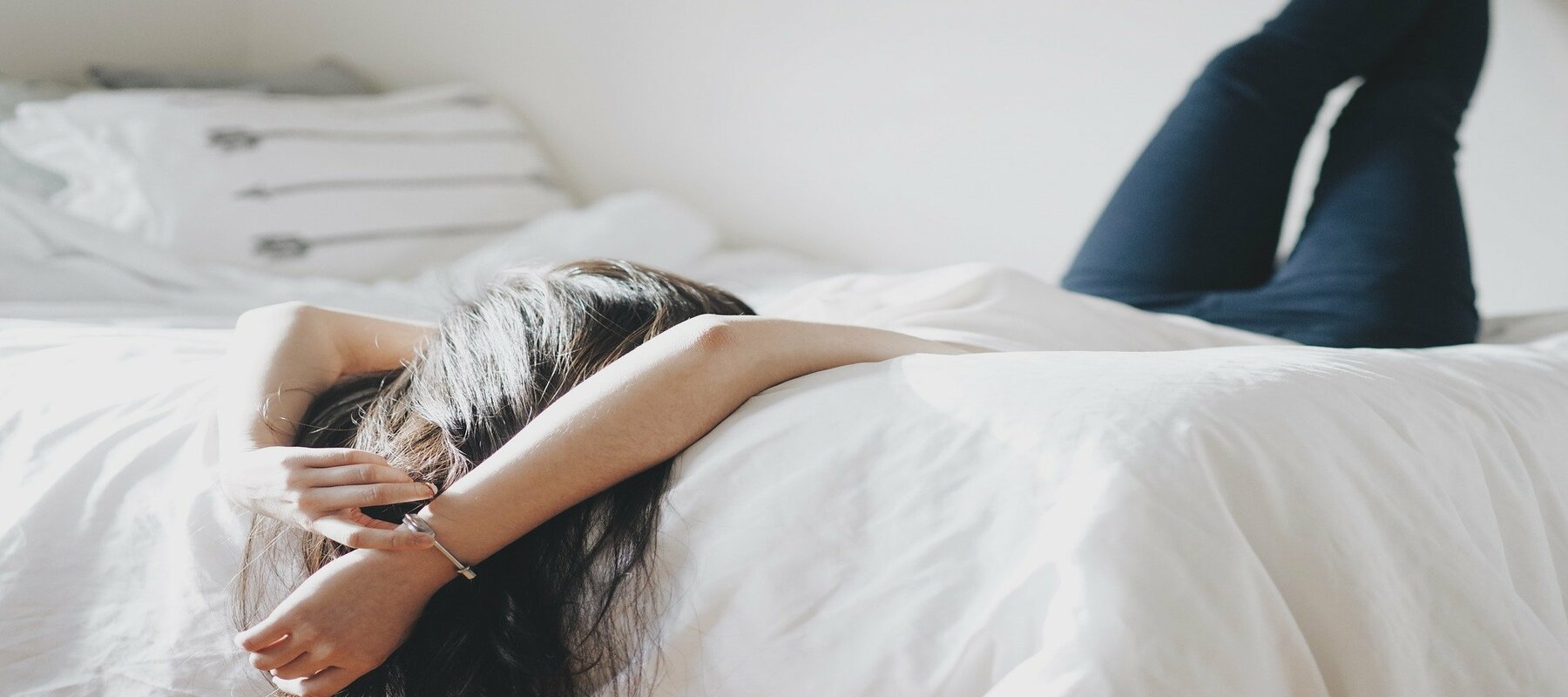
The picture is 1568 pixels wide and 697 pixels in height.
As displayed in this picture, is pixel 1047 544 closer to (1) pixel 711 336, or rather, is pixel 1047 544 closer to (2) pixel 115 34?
(1) pixel 711 336

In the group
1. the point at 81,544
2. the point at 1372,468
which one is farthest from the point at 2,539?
the point at 1372,468

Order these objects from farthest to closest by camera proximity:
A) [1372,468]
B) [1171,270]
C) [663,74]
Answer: [663,74] < [1171,270] < [1372,468]

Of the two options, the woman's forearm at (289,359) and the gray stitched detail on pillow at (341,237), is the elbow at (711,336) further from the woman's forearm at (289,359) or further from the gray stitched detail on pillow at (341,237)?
the gray stitched detail on pillow at (341,237)

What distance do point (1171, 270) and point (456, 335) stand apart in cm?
87

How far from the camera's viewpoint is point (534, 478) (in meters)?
0.61

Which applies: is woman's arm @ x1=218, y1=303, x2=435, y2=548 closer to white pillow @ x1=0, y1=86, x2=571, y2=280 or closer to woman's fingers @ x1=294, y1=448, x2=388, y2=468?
woman's fingers @ x1=294, y1=448, x2=388, y2=468

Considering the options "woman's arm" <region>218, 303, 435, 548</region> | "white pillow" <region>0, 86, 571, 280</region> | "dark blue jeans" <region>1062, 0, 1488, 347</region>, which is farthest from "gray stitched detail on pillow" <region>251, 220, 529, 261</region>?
"dark blue jeans" <region>1062, 0, 1488, 347</region>

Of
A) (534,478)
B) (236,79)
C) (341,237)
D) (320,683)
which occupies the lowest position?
(341,237)

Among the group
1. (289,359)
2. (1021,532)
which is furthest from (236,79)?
(1021,532)

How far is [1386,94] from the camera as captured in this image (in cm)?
134

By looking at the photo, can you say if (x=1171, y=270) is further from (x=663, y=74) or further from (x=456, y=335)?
(x=663, y=74)

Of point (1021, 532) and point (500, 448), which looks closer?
point (1021, 532)

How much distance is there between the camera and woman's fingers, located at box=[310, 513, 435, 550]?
0.58 meters

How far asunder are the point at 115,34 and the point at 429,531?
1747mm
